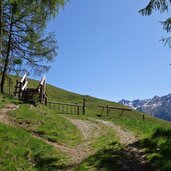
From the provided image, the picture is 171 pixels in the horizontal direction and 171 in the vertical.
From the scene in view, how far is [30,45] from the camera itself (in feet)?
114

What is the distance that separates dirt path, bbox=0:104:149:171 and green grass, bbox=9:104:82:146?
1.58ft

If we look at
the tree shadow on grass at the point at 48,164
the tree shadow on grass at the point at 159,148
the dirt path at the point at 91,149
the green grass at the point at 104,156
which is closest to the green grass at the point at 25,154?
the tree shadow on grass at the point at 48,164

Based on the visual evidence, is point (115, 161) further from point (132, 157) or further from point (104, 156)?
point (104, 156)

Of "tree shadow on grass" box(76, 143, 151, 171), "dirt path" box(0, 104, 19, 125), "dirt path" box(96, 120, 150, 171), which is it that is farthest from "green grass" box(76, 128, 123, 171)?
"dirt path" box(0, 104, 19, 125)

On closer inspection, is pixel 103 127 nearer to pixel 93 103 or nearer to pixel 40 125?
pixel 40 125

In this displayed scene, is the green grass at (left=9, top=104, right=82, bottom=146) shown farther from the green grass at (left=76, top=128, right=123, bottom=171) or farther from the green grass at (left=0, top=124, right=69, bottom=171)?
the green grass at (left=0, top=124, right=69, bottom=171)

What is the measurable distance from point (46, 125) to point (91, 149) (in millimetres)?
5312

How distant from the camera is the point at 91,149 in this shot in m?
17.5

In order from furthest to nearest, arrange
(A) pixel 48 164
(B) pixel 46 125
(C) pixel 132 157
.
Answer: (B) pixel 46 125, (A) pixel 48 164, (C) pixel 132 157

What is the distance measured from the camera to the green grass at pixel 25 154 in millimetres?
13940

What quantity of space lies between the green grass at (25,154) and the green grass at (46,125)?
2.38 meters

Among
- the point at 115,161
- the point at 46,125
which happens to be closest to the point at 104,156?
the point at 115,161

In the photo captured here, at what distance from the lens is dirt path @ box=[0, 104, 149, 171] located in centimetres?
1381

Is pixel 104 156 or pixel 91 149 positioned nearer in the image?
pixel 104 156
